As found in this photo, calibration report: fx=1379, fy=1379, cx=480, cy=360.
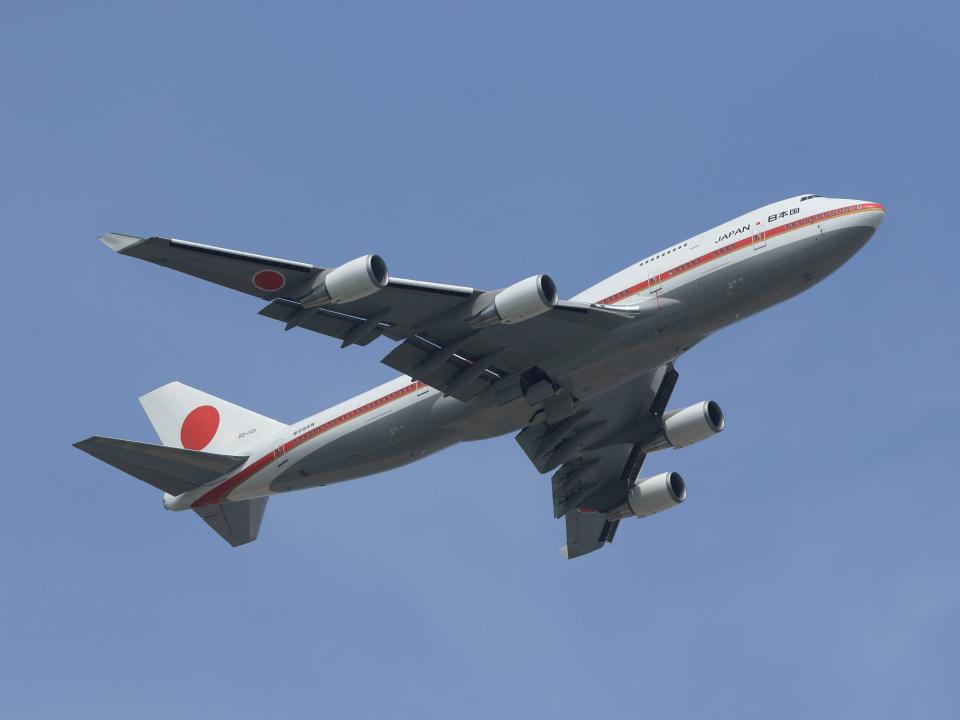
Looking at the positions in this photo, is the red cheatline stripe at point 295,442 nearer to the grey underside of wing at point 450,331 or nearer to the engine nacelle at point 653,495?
the grey underside of wing at point 450,331

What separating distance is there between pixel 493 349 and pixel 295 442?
9104 mm

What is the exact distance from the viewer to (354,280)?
131 ft

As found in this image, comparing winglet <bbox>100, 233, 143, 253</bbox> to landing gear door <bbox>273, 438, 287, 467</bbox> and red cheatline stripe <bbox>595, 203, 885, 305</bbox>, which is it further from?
red cheatline stripe <bbox>595, 203, 885, 305</bbox>

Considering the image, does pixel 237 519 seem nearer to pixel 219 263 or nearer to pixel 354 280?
pixel 219 263

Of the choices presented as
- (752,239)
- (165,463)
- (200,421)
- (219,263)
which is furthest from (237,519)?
(752,239)

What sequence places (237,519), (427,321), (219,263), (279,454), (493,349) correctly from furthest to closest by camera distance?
(237,519)
(279,454)
(493,349)
(427,321)
(219,263)

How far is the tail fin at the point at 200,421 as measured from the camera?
53.5 meters

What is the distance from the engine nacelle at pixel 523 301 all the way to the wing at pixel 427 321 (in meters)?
0.56

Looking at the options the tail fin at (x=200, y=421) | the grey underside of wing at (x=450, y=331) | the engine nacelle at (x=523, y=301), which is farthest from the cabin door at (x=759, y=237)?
the tail fin at (x=200, y=421)

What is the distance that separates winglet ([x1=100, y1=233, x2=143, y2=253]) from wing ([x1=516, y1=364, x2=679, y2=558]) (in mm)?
16027

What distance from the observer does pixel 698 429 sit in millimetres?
52156

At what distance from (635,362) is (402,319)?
7863 millimetres

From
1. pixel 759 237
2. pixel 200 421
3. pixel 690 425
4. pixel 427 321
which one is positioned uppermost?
pixel 200 421

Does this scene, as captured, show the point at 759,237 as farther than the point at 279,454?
No
